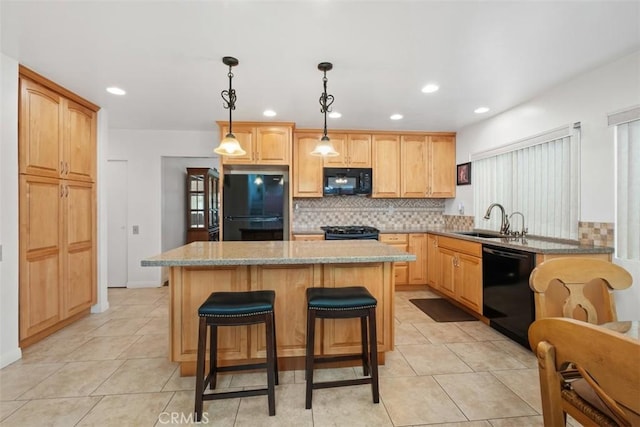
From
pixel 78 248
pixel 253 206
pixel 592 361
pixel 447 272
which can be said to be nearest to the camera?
pixel 592 361

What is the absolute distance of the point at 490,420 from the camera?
166cm

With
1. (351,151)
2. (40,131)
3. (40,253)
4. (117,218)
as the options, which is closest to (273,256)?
(40,253)

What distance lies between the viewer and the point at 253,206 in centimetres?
385

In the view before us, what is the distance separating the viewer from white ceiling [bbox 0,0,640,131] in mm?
1723

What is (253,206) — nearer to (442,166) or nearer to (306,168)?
(306,168)

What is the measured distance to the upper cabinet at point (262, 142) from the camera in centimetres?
391

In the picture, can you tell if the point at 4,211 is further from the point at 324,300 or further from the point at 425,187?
the point at 425,187

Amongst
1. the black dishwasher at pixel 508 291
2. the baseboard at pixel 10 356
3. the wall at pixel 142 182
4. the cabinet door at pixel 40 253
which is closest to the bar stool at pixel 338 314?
the black dishwasher at pixel 508 291

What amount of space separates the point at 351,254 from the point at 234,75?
1.85 m

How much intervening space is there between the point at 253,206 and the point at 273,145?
0.87m

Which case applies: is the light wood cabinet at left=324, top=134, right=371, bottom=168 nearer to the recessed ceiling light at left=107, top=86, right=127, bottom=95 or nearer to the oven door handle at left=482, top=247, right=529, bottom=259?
the oven door handle at left=482, top=247, right=529, bottom=259

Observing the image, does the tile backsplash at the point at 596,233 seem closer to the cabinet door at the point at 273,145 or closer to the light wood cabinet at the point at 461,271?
the light wood cabinet at the point at 461,271

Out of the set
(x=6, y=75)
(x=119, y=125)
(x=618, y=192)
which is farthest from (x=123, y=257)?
(x=618, y=192)

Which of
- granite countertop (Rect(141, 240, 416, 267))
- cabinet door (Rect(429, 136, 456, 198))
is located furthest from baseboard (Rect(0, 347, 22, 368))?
cabinet door (Rect(429, 136, 456, 198))
